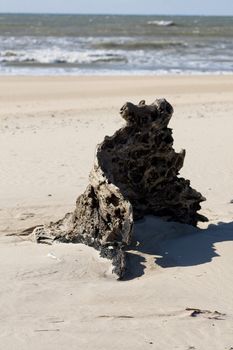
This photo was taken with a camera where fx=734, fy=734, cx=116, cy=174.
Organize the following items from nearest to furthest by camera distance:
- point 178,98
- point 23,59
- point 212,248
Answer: point 212,248, point 178,98, point 23,59

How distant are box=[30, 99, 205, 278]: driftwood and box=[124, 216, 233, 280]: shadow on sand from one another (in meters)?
0.14

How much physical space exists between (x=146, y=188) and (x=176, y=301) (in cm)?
151

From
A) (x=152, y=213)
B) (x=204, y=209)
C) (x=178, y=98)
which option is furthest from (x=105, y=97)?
(x=152, y=213)

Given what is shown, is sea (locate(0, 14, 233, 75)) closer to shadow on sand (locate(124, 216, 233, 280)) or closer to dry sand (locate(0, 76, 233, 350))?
dry sand (locate(0, 76, 233, 350))

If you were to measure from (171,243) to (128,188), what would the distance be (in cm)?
57

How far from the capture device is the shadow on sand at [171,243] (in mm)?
5469

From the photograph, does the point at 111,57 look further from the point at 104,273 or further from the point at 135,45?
the point at 104,273

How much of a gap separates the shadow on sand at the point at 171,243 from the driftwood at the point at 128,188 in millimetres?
140

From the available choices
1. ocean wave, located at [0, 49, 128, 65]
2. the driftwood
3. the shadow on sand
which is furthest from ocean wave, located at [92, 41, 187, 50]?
the shadow on sand

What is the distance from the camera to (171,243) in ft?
19.3

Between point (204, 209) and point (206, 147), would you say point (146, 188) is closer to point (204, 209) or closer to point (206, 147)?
point (204, 209)

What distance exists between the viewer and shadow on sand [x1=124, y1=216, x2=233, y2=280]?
17.9ft

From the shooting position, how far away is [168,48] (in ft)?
130

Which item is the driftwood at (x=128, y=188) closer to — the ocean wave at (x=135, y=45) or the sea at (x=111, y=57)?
the sea at (x=111, y=57)
